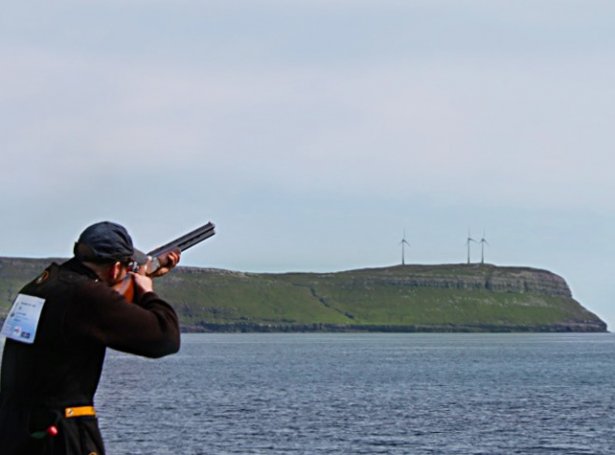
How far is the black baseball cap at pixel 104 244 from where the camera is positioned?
316 inches

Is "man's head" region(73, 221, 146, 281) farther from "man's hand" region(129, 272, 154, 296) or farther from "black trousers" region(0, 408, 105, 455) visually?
"black trousers" region(0, 408, 105, 455)

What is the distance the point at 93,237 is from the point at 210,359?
616ft

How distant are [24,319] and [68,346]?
313 mm

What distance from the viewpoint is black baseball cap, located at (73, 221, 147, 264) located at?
26.3 feet

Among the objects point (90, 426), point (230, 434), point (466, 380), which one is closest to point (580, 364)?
point (466, 380)

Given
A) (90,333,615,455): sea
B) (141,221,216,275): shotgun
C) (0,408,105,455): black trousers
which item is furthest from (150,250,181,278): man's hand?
(90,333,615,455): sea

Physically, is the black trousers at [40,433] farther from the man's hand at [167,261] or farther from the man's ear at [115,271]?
the man's hand at [167,261]

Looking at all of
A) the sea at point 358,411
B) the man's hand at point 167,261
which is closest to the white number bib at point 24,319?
the man's hand at point 167,261

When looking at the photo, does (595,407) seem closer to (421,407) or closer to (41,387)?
(421,407)

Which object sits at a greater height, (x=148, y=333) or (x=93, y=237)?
(x=93, y=237)

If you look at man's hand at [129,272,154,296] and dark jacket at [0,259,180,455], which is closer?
dark jacket at [0,259,180,455]

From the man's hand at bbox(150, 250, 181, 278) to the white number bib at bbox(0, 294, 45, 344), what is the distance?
939 mm

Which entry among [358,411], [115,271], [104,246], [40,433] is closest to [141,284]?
[115,271]

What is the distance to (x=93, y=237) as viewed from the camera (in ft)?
26.3
